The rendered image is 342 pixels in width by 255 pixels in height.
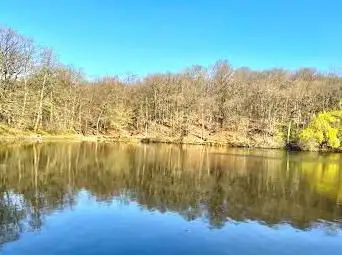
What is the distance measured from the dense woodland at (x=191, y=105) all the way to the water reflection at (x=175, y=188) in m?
40.4

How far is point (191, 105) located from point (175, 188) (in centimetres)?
7244

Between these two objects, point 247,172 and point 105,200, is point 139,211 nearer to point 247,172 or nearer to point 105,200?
point 105,200

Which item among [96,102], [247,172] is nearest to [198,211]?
[247,172]

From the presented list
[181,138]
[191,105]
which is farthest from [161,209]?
[191,105]

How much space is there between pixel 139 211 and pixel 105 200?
3.66m

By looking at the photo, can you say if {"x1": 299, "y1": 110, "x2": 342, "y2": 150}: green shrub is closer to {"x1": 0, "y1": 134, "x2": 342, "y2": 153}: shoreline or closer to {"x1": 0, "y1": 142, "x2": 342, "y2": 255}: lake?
{"x1": 0, "y1": 134, "x2": 342, "y2": 153}: shoreline

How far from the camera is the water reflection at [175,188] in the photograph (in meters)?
23.7

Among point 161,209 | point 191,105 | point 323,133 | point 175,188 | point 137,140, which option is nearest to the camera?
point 161,209

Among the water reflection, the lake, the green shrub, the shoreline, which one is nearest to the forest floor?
the shoreline

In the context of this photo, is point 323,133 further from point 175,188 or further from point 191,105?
point 175,188

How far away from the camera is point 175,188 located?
3259 centimetres

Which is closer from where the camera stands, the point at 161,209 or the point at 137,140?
the point at 161,209

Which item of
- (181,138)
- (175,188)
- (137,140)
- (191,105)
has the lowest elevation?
(175,188)

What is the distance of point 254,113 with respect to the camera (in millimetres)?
106375
